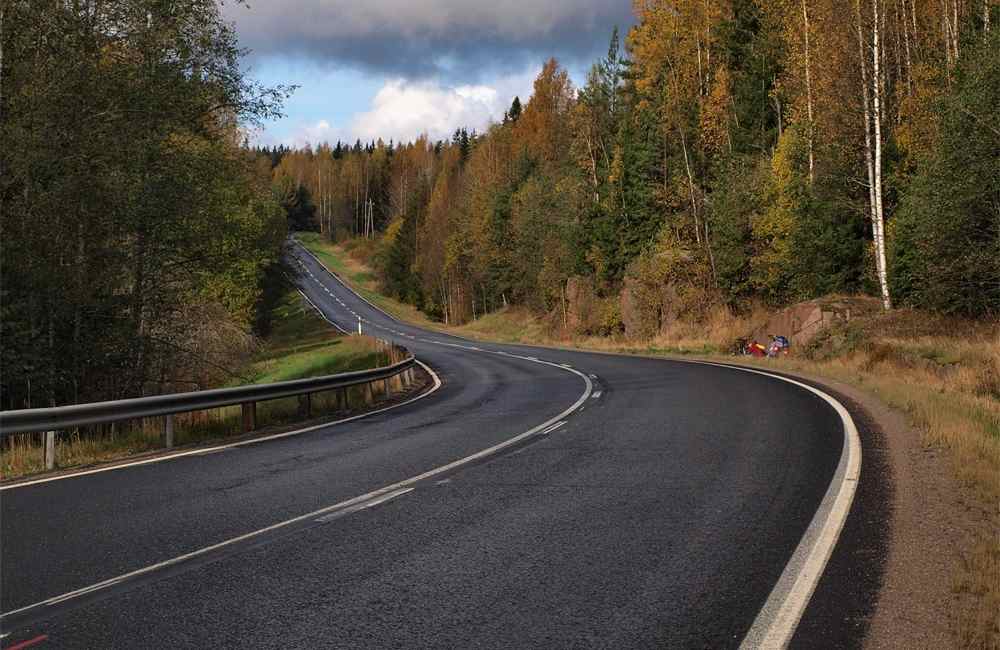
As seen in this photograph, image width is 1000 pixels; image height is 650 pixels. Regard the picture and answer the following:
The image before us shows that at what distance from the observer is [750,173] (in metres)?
36.8

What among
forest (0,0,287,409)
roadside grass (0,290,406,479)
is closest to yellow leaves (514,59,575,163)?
roadside grass (0,290,406,479)

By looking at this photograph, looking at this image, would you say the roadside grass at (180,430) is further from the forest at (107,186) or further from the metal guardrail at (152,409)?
the forest at (107,186)

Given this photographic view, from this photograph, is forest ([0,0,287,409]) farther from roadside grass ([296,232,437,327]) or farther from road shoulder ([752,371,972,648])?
roadside grass ([296,232,437,327])

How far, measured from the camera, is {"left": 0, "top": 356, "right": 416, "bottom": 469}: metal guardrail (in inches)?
348

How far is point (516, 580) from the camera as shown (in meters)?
4.53

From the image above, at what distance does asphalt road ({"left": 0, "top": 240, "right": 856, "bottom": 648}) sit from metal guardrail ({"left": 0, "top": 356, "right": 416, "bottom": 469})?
1279 mm

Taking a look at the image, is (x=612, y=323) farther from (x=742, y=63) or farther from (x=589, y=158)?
(x=742, y=63)

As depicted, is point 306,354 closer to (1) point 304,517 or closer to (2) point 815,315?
(2) point 815,315

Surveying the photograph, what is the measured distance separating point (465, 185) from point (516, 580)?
79953 mm

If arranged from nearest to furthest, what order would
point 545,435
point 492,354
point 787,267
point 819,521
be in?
1. point 819,521
2. point 545,435
3. point 787,267
4. point 492,354

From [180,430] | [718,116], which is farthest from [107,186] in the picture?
[718,116]

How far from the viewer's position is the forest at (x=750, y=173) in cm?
2170

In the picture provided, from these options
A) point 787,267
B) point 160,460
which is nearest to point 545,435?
point 160,460

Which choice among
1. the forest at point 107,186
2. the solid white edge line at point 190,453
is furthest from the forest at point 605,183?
the solid white edge line at point 190,453
